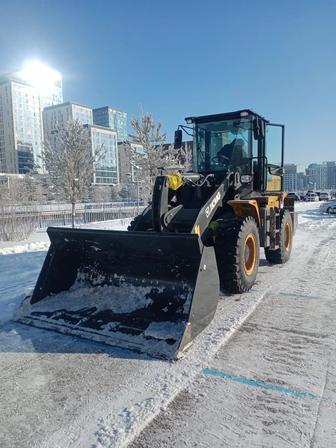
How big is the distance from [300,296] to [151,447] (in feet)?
12.6

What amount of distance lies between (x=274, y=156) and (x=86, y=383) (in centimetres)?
587

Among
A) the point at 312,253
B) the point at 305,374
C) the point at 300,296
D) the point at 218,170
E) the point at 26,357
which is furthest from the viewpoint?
the point at 312,253

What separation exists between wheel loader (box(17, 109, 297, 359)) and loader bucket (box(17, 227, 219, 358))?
0.01 m

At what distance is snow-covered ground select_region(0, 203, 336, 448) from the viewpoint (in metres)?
2.45

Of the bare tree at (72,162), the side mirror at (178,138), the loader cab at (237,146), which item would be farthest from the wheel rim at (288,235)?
the bare tree at (72,162)

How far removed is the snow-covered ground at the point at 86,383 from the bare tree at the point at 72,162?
47.3 ft

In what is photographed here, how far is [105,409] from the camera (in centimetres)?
269

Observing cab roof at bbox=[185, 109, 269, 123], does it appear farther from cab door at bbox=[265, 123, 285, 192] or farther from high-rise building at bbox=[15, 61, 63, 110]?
high-rise building at bbox=[15, 61, 63, 110]

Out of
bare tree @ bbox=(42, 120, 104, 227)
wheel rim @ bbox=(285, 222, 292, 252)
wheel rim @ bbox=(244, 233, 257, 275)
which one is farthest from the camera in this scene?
bare tree @ bbox=(42, 120, 104, 227)

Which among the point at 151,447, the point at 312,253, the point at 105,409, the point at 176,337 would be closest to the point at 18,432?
the point at 105,409

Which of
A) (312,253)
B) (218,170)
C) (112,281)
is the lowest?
(312,253)

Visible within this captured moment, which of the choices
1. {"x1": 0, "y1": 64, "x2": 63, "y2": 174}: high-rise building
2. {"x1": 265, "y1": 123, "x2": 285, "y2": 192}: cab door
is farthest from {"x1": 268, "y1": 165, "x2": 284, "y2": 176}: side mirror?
{"x1": 0, "y1": 64, "x2": 63, "y2": 174}: high-rise building

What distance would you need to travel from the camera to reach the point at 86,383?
3066 mm

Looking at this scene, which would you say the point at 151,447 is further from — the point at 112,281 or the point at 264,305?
the point at 264,305
